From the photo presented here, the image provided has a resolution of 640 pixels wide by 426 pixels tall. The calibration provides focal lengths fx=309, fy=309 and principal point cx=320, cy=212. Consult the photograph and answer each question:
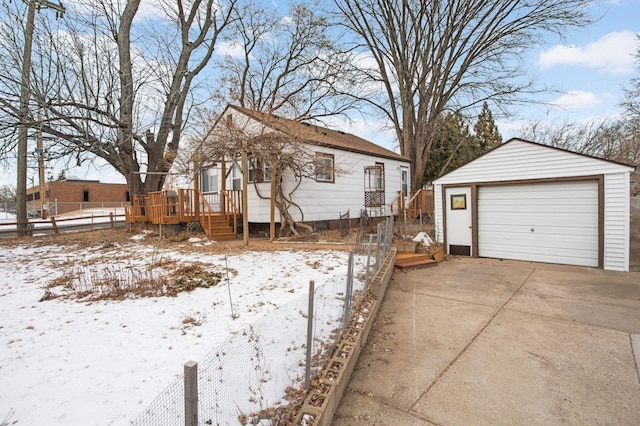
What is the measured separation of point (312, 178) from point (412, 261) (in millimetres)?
4488

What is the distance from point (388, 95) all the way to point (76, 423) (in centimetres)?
1899

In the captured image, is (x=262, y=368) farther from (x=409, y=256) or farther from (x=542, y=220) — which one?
(x=542, y=220)

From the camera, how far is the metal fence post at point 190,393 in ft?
4.80

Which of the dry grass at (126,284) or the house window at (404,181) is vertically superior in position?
the house window at (404,181)

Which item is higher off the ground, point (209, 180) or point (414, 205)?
point (209, 180)

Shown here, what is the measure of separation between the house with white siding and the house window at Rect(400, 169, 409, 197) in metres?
0.83

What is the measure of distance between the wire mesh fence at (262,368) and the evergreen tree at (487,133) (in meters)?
23.9

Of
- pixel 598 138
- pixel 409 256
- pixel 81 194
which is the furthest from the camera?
pixel 81 194

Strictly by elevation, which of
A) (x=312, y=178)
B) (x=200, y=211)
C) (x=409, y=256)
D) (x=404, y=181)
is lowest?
(x=409, y=256)

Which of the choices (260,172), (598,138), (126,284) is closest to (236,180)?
(260,172)

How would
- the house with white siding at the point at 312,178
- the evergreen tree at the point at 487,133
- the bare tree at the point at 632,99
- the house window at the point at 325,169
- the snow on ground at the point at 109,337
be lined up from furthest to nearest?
the evergreen tree at the point at 487,133, the bare tree at the point at 632,99, the house window at the point at 325,169, the house with white siding at the point at 312,178, the snow on ground at the point at 109,337

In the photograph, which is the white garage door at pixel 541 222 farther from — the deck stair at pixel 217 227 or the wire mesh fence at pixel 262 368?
the deck stair at pixel 217 227

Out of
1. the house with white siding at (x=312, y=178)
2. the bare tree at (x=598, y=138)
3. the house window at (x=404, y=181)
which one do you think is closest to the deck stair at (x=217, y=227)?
the house with white siding at (x=312, y=178)

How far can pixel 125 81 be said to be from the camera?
11.9 m
